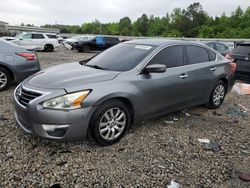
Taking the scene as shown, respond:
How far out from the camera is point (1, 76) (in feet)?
21.4

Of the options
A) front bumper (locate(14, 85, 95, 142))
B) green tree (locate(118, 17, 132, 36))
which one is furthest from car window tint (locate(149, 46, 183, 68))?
green tree (locate(118, 17, 132, 36))

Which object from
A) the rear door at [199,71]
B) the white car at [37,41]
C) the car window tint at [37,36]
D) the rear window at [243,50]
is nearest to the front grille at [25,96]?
the rear door at [199,71]

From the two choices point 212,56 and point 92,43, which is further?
point 92,43

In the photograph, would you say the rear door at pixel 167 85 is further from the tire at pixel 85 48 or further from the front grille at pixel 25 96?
the tire at pixel 85 48

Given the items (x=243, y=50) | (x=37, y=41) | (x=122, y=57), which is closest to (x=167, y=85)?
(x=122, y=57)

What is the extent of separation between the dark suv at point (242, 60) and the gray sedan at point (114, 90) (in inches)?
130

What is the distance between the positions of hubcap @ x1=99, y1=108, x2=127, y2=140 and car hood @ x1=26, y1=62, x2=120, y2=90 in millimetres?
507

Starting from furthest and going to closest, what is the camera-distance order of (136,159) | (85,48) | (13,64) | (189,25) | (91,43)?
(189,25)
(91,43)
(85,48)
(13,64)
(136,159)

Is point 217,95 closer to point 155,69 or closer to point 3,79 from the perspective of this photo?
point 155,69

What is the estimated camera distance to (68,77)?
3.78 metres

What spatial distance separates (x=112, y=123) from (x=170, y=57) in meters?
1.69

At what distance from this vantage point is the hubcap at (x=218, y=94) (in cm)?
567

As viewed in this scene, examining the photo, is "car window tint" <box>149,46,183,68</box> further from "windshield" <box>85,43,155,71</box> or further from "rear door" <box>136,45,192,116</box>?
"windshield" <box>85,43,155,71</box>

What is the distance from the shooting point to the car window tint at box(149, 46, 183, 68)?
438 cm
